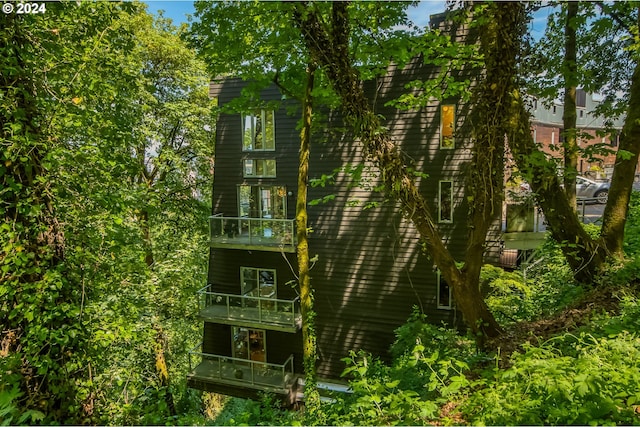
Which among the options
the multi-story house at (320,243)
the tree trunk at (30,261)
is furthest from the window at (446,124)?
the tree trunk at (30,261)

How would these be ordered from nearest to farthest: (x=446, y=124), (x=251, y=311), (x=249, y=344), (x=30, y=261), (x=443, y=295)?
→ (x=30, y=261) → (x=446, y=124) → (x=443, y=295) → (x=251, y=311) → (x=249, y=344)

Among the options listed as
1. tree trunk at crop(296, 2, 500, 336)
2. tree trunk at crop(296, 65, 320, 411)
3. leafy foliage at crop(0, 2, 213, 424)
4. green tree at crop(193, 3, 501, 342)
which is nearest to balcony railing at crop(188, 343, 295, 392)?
tree trunk at crop(296, 65, 320, 411)

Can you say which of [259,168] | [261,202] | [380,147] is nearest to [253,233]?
[261,202]

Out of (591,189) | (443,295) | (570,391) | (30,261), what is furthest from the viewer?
(591,189)

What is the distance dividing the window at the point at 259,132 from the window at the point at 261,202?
1048 mm

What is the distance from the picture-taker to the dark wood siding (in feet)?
25.4

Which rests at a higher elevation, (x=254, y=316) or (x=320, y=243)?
(x=320, y=243)

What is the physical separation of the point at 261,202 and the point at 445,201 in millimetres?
4582

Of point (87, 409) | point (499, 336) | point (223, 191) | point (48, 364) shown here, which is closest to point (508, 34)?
point (499, 336)

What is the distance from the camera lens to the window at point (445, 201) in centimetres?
770

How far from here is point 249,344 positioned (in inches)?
368

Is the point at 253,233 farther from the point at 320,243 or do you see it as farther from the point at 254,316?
the point at 254,316

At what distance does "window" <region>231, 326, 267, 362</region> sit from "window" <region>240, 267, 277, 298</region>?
3.41 feet

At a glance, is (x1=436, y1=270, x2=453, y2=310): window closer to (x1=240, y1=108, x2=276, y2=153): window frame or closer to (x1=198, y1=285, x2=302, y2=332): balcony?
(x1=198, y1=285, x2=302, y2=332): balcony
